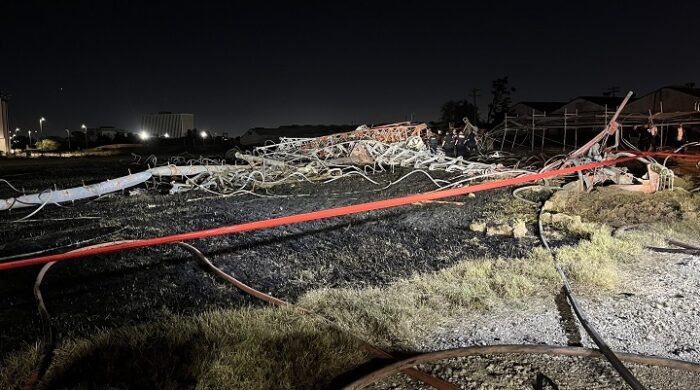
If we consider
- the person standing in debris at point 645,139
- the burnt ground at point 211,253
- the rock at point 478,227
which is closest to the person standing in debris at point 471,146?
the person standing in debris at point 645,139

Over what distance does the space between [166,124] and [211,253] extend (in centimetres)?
6479

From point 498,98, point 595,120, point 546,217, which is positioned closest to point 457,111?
point 498,98

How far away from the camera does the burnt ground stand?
4.29 metres

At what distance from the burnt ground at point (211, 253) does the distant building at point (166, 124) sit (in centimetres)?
5870

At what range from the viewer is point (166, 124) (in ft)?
216

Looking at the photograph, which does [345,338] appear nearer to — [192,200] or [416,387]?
[416,387]

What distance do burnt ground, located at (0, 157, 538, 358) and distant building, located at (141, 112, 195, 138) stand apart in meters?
58.7

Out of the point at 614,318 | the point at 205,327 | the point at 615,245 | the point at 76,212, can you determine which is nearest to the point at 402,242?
the point at 615,245

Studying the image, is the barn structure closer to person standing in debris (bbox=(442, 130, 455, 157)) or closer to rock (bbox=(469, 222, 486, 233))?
person standing in debris (bbox=(442, 130, 455, 157))

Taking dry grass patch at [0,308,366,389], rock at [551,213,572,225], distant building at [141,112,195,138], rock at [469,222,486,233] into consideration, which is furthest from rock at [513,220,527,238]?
distant building at [141,112,195,138]

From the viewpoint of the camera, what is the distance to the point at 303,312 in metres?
3.84

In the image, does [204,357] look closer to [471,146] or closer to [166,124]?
[471,146]

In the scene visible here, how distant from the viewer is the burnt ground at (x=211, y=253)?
14.1 ft

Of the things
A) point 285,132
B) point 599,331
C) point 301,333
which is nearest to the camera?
point 301,333
